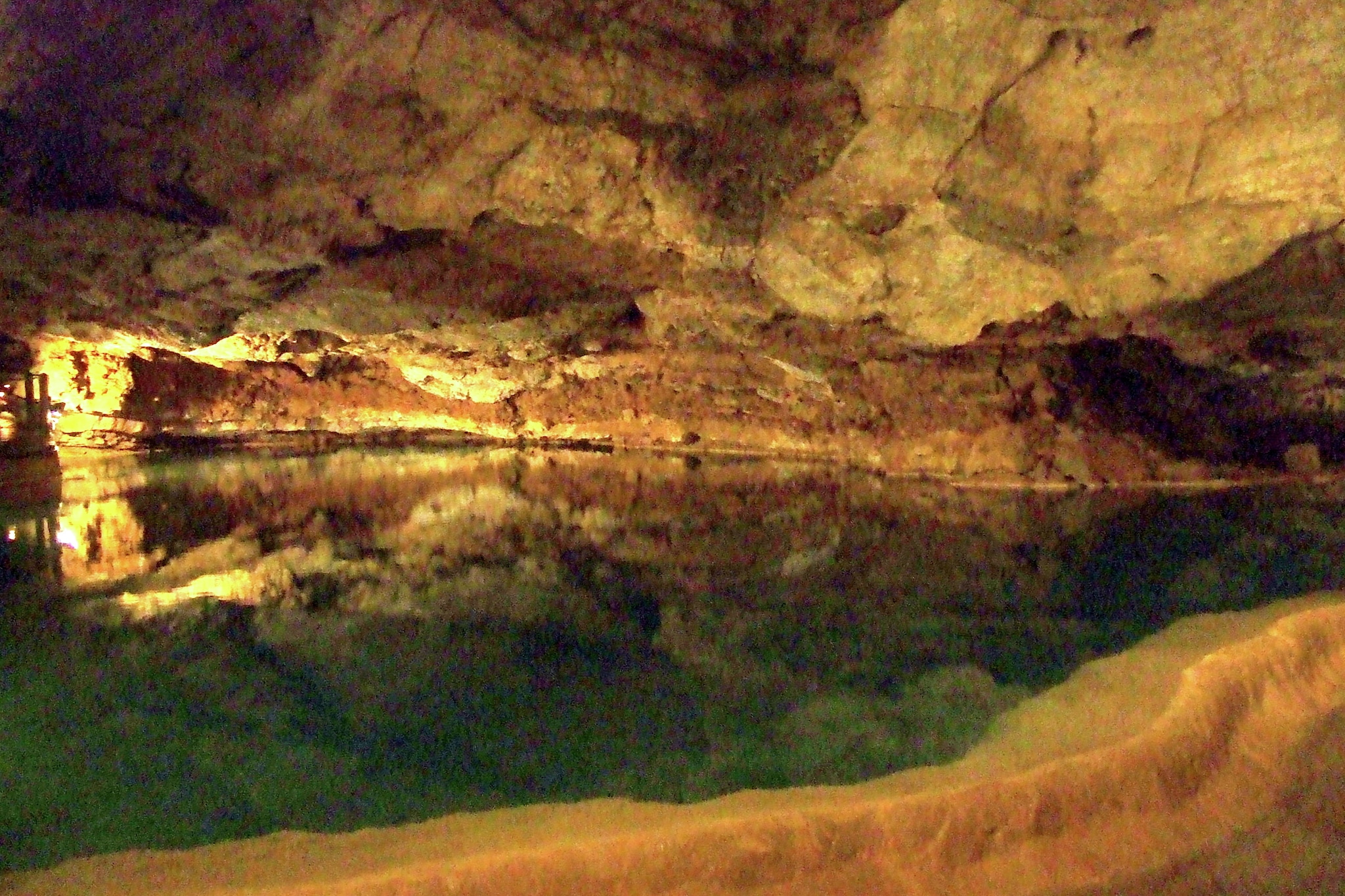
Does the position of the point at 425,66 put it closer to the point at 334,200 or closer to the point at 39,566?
the point at 334,200

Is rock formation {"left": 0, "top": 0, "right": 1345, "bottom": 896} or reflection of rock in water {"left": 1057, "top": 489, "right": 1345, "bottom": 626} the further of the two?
reflection of rock in water {"left": 1057, "top": 489, "right": 1345, "bottom": 626}

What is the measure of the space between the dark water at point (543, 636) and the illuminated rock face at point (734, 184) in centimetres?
223

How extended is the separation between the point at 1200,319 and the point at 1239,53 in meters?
5.05

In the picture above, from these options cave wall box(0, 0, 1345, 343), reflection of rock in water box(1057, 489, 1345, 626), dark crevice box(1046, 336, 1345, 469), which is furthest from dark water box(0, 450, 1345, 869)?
cave wall box(0, 0, 1345, 343)

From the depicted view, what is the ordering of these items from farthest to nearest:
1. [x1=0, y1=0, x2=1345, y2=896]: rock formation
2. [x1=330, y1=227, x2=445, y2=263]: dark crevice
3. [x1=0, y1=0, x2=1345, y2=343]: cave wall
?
[x1=330, y1=227, x2=445, y2=263]: dark crevice → [x1=0, y1=0, x2=1345, y2=343]: cave wall → [x1=0, y1=0, x2=1345, y2=896]: rock formation

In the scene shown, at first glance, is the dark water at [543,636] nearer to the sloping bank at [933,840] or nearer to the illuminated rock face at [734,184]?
the sloping bank at [933,840]

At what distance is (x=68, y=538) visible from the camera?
31.8ft

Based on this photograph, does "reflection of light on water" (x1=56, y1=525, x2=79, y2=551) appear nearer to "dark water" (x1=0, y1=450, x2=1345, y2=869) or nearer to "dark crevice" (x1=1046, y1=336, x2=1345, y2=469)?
"dark water" (x1=0, y1=450, x2=1345, y2=869)

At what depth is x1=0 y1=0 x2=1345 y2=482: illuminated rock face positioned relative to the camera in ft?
21.0

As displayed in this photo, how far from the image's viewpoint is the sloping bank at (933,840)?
9.75 ft

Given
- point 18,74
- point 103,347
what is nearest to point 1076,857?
point 18,74

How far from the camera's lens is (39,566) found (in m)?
8.29

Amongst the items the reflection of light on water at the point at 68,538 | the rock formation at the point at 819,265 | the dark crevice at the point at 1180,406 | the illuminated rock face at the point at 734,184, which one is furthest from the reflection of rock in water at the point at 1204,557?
the reflection of light on water at the point at 68,538

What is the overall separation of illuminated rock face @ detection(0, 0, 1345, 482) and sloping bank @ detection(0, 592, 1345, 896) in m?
4.58
